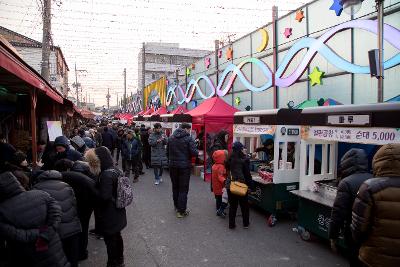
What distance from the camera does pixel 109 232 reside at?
411 cm

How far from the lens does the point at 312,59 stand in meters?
9.19

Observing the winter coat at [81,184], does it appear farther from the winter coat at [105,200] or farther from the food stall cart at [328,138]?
the food stall cart at [328,138]

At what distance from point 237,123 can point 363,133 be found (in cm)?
378

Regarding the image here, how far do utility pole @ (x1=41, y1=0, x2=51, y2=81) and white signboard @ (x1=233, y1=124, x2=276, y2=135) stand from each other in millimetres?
7485

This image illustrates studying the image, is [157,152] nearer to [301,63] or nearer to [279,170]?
[279,170]

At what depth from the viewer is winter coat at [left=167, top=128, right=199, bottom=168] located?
275 inches

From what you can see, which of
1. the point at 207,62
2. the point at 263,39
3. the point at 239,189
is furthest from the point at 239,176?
the point at 207,62

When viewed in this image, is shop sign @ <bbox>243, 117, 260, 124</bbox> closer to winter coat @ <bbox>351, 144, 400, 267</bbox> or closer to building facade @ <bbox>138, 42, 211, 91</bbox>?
winter coat @ <bbox>351, 144, 400, 267</bbox>

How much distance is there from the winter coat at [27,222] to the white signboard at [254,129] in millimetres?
4732

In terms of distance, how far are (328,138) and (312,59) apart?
14.6 ft

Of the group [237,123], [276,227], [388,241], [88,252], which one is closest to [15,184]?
[88,252]

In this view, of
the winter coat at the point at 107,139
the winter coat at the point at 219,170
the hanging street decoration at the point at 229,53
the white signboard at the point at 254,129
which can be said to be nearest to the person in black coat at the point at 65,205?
the winter coat at the point at 219,170

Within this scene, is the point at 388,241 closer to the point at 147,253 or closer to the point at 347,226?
the point at 347,226

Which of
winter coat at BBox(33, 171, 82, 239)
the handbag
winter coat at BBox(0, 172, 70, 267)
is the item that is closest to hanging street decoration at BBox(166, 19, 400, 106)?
the handbag
